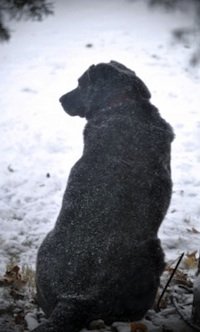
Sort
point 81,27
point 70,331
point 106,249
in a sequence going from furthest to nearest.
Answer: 1. point 81,27
2. point 106,249
3. point 70,331

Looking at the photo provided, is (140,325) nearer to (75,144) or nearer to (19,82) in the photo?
(75,144)

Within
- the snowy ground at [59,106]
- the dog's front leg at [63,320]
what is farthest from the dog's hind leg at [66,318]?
the snowy ground at [59,106]

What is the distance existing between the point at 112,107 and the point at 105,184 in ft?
2.20

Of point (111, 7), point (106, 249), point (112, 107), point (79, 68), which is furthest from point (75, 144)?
point (111, 7)

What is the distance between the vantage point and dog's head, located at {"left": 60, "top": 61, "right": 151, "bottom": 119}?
3709 millimetres

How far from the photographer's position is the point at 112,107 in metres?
3.67

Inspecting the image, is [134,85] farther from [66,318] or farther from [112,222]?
[66,318]

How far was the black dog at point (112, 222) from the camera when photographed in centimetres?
319

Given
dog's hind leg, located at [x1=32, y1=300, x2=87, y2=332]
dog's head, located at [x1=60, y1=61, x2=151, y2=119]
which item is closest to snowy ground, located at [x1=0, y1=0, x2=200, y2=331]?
dog's hind leg, located at [x1=32, y1=300, x2=87, y2=332]

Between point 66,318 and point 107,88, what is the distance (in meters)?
1.85

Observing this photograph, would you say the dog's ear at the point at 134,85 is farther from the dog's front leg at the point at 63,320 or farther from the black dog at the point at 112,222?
the dog's front leg at the point at 63,320

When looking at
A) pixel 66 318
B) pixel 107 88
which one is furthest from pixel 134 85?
pixel 66 318

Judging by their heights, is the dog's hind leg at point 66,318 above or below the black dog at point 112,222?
below

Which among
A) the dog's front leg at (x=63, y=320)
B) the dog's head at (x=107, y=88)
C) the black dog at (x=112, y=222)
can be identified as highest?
the dog's head at (x=107, y=88)
